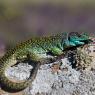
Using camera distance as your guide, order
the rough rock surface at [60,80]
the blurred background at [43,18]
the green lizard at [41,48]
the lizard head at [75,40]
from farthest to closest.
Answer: the blurred background at [43,18] < the lizard head at [75,40] < the green lizard at [41,48] < the rough rock surface at [60,80]

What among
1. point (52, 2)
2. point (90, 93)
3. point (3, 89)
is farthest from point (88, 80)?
point (52, 2)

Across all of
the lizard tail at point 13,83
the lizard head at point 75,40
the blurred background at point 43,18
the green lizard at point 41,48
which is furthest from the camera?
the blurred background at point 43,18

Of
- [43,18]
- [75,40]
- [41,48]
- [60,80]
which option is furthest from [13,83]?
[43,18]

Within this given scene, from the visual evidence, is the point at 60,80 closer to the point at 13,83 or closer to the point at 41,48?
the point at 13,83

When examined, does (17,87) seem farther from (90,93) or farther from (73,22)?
(73,22)

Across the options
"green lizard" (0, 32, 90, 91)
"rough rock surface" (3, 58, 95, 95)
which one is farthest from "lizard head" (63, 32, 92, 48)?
"rough rock surface" (3, 58, 95, 95)

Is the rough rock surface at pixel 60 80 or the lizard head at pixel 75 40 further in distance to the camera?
the lizard head at pixel 75 40

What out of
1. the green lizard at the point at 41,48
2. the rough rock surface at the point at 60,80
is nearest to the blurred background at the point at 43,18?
the green lizard at the point at 41,48

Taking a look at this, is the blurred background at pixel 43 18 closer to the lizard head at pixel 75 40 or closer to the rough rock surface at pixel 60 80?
the lizard head at pixel 75 40

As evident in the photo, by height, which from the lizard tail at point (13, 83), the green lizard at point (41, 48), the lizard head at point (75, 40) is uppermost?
the lizard head at point (75, 40)
